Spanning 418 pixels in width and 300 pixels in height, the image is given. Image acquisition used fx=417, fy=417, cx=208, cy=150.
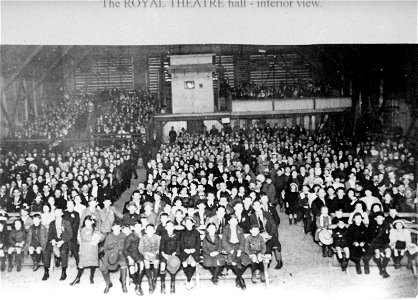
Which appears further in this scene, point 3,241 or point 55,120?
point 55,120

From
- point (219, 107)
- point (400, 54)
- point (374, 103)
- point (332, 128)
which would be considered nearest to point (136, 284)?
point (400, 54)

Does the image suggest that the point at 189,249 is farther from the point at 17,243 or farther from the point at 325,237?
the point at 17,243

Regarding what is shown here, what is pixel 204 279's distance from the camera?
411 centimetres

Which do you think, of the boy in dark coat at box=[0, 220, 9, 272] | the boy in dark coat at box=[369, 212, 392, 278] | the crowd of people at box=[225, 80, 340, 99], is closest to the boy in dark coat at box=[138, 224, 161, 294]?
the boy in dark coat at box=[0, 220, 9, 272]

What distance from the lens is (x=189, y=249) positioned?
406cm

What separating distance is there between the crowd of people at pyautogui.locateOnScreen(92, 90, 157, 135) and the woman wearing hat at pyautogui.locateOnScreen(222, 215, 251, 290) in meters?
4.15

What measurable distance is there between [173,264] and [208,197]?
1248 mm

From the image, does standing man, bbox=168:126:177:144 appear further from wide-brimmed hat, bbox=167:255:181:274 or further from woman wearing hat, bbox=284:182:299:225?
wide-brimmed hat, bbox=167:255:181:274

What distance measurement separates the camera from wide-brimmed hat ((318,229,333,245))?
14.5ft

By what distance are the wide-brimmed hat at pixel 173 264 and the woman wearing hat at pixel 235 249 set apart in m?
0.48

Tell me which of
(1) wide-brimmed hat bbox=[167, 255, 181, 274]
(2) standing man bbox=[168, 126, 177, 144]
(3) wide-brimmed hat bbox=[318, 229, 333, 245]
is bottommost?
(1) wide-brimmed hat bbox=[167, 255, 181, 274]

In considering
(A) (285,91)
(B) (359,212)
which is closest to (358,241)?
(B) (359,212)

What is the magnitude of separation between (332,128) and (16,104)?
6.29 m

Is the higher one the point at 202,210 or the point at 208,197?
the point at 208,197
